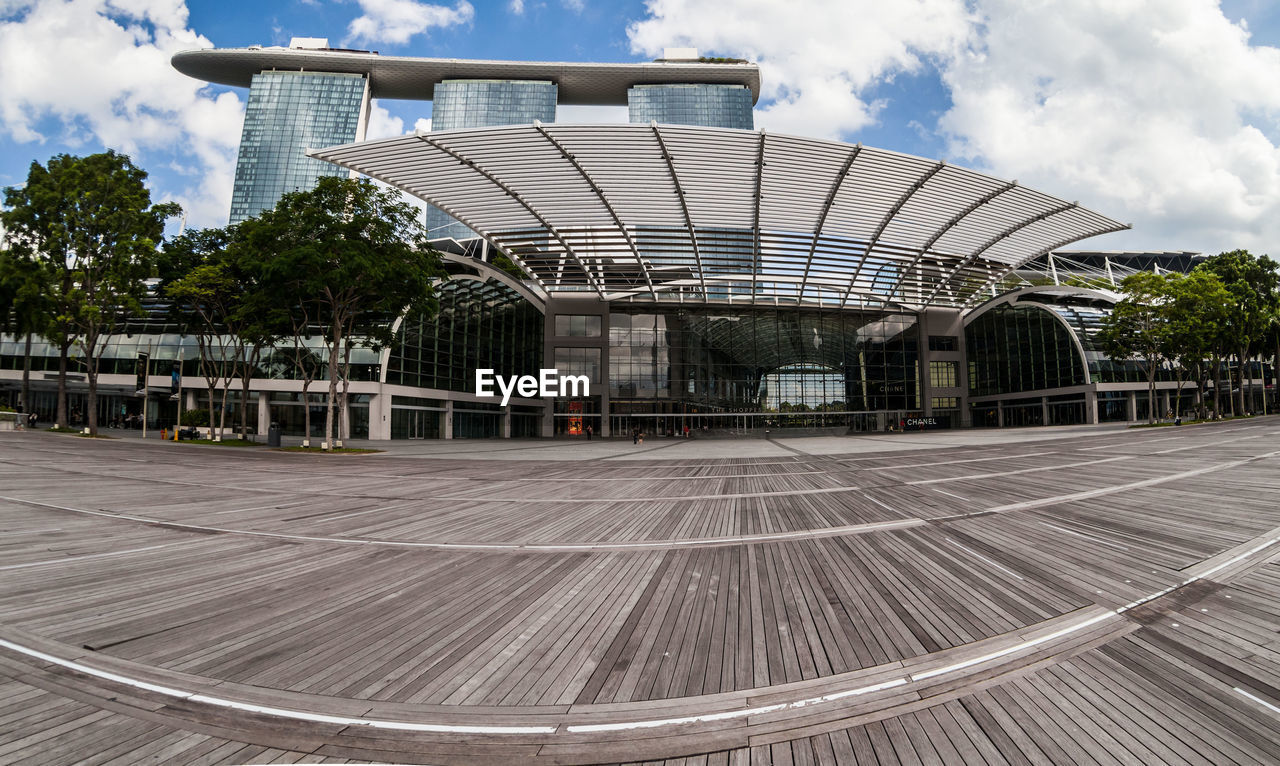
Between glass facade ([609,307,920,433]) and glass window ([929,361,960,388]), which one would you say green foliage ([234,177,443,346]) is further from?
glass window ([929,361,960,388])

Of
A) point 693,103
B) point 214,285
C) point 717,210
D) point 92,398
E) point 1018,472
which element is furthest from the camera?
point 693,103

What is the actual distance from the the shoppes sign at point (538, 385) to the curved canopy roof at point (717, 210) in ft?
28.2

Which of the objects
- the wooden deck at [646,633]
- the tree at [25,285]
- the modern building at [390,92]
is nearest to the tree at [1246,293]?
the wooden deck at [646,633]

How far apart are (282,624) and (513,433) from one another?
45.3m

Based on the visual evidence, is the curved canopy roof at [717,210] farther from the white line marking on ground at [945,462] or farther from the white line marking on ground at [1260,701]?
the white line marking on ground at [1260,701]

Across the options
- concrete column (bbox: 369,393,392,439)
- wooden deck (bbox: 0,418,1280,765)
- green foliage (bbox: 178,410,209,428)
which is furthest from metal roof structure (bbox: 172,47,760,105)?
wooden deck (bbox: 0,418,1280,765)

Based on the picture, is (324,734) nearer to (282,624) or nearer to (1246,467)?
(282,624)

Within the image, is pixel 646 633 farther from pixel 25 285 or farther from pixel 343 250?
pixel 25 285

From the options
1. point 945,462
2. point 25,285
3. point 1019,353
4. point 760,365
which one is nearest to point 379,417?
point 25,285

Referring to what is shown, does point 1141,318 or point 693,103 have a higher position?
point 693,103

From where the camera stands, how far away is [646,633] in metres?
4.18

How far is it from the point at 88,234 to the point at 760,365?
49.9m

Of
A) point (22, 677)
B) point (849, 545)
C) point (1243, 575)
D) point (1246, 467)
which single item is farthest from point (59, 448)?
point (1246, 467)

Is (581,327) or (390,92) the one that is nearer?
(581,327)
